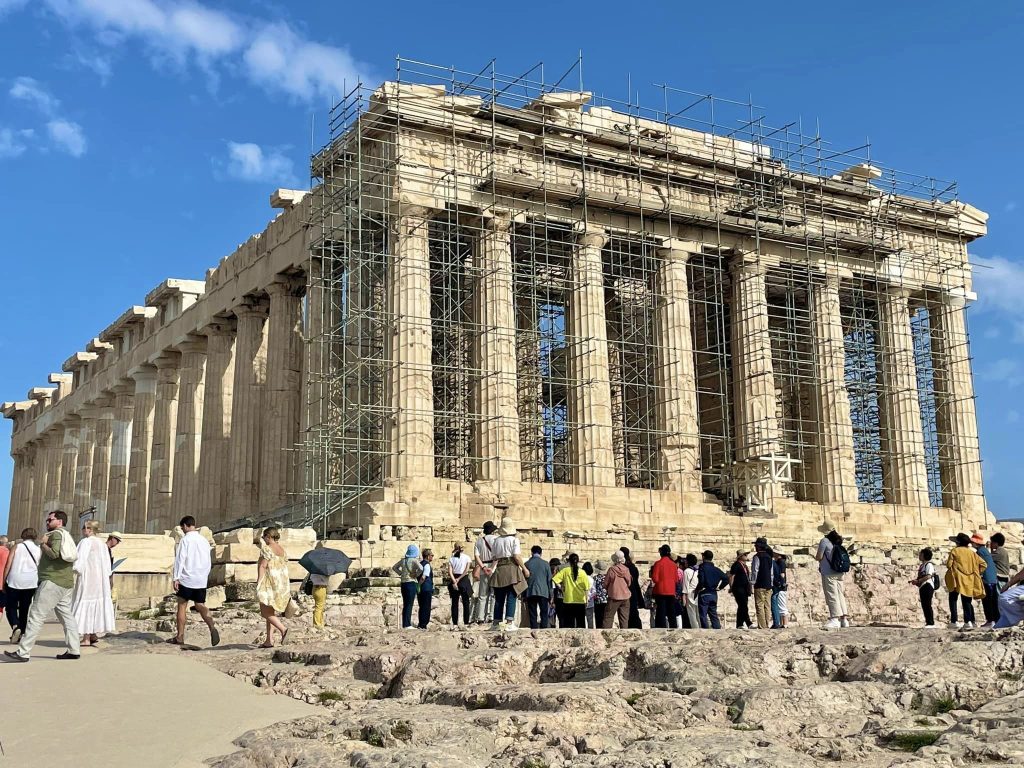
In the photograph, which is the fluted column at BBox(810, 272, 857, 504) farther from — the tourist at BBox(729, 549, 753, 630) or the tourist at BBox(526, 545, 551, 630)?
the tourist at BBox(526, 545, 551, 630)

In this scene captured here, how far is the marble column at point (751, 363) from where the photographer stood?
34.7 meters

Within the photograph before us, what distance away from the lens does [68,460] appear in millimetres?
52625

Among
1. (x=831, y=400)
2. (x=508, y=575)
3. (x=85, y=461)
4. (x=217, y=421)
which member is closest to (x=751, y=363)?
(x=831, y=400)

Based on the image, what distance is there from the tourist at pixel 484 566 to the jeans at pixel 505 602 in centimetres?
49

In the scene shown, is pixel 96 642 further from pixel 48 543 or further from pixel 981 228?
pixel 981 228

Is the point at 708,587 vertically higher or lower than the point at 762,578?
lower

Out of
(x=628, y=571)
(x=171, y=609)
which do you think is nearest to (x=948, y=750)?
(x=628, y=571)

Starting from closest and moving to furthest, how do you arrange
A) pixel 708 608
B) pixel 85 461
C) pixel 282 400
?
pixel 708 608
pixel 282 400
pixel 85 461

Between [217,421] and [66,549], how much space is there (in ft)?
82.3

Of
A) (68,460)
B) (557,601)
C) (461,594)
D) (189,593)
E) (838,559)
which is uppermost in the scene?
(68,460)

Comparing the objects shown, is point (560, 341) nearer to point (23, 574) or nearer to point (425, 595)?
point (425, 595)

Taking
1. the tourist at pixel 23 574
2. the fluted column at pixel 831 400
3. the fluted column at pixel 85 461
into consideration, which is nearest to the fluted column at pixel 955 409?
the fluted column at pixel 831 400

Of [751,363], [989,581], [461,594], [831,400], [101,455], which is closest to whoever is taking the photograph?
[989,581]

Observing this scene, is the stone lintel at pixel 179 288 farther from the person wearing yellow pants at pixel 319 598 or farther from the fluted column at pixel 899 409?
the person wearing yellow pants at pixel 319 598
